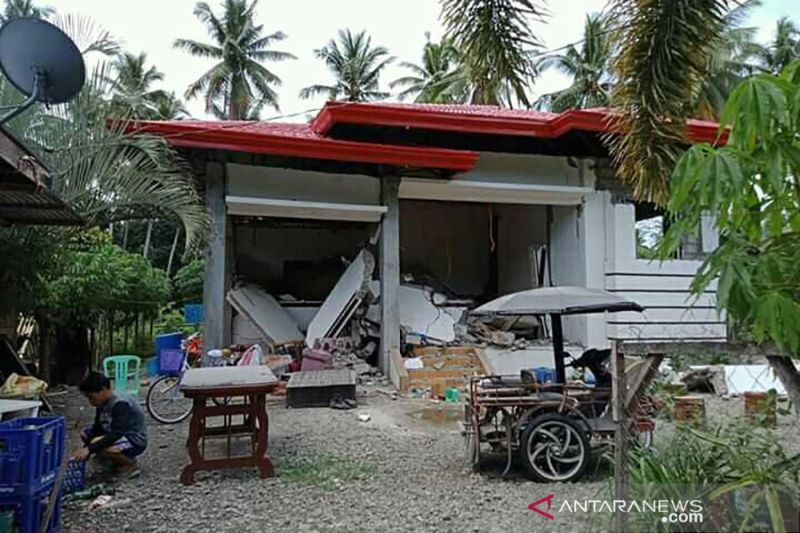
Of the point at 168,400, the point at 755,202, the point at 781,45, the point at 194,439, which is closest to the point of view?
the point at 755,202

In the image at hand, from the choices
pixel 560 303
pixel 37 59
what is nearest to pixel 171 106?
pixel 37 59

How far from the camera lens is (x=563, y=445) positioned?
15.6ft

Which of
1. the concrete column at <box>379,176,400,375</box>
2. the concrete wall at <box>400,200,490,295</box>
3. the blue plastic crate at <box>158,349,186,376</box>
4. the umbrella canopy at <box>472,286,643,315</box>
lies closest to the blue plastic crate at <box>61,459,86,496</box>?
the blue plastic crate at <box>158,349,186,376</box>

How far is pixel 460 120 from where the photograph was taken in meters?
9.60

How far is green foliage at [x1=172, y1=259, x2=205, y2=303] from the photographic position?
65.9ft

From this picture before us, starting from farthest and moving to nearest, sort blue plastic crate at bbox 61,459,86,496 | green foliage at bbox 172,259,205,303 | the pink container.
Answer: green foliage at bbox 172,259,205,303 < the pink container < blue plastic crate at bbox 61,459,86,496

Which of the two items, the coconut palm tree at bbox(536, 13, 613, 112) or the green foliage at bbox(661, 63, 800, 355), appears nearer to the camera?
the green foliage at bbox(661, 63, 800, 355)

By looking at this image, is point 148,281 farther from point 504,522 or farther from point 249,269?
point 504,522

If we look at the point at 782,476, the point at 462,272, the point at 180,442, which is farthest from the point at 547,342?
the point at 782,476

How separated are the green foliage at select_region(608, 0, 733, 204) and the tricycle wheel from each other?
1.99 m

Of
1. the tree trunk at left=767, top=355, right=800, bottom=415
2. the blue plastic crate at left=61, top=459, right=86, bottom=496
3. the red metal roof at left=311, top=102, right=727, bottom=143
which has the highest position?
the red metal roof at left=311, top=102, right=727, bottom=143

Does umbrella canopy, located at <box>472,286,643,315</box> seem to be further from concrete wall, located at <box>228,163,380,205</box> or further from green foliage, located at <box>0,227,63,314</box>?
green foliage, located at <box>0,227,63,314</box>

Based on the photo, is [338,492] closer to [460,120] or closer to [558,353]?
[558,353]

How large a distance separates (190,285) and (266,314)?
427 inches
